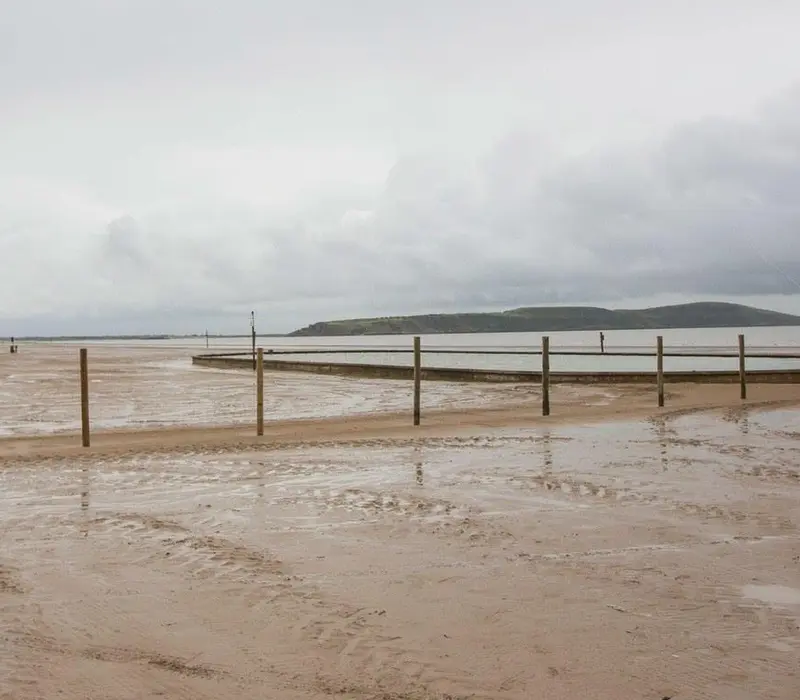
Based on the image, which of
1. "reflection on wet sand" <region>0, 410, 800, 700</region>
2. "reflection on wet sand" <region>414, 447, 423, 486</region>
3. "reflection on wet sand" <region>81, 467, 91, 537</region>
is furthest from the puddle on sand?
"reflection on wet sand" <region>81, 467, 91, 537</region>

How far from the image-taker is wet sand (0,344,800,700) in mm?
4066

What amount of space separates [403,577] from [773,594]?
253 cm

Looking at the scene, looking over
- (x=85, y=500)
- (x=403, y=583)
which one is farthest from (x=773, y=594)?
(x=85, y=500)

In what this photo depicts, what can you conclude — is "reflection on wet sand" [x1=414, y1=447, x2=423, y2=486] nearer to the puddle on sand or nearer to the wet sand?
the wet sand

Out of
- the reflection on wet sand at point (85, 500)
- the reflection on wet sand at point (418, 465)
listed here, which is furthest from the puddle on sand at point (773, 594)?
the reflection on wet sand at point (85, 500)

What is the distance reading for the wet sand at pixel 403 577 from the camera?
407 cm

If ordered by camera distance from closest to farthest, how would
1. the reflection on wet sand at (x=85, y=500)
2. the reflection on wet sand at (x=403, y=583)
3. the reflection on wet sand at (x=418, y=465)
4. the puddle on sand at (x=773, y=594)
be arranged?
1. the reflection on wet sand at (x=403, y=583)
2. the puddle on sand at (x=773, y=594)
3. the reflection on wet sand at (x=85, y=500)
4. the reflection on wet sand at (x=418, y=465)

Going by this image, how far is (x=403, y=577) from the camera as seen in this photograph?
5762mm

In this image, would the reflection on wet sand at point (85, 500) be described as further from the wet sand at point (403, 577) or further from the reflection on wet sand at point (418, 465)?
the reflection on wet sand at point (418, 465)

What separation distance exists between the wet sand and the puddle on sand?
0.02 meters

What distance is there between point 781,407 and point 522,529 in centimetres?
1519

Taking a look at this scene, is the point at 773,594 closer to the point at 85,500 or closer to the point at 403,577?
the point at 403,577

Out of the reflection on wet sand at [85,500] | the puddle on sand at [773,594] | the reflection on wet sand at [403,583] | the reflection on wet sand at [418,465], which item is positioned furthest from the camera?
the reflection on wet sand at [418,465]

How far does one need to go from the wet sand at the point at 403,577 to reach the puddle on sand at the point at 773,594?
0.9 inches
